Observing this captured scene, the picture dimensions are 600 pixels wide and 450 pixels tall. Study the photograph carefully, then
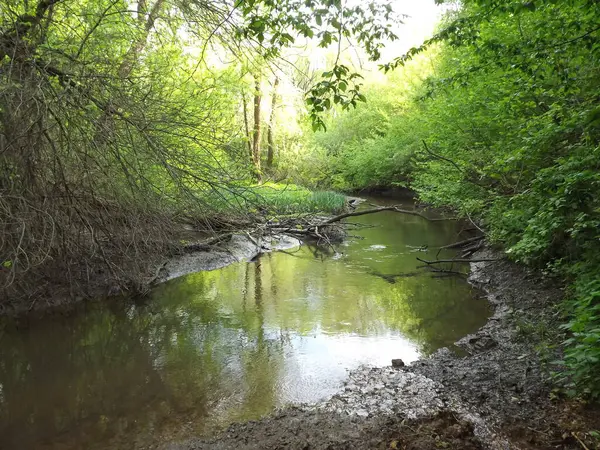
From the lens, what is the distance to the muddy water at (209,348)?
4754 mm

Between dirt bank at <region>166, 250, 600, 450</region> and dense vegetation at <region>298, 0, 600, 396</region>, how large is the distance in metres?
0.44

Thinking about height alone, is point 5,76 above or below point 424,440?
above

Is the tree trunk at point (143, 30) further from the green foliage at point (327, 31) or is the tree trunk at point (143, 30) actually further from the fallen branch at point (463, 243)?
the fallen branch at point (463, 243)

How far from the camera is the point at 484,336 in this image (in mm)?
6352

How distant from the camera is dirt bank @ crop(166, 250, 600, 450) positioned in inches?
142

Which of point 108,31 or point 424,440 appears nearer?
point 424,440

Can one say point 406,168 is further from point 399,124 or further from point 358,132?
point 358,132

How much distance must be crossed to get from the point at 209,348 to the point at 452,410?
12.4 ft

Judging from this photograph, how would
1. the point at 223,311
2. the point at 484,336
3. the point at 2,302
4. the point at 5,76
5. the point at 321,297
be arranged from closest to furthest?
the point at 5,76
the point at 484,336
the point at 2,302
the point at 223,311
the point at 321,297

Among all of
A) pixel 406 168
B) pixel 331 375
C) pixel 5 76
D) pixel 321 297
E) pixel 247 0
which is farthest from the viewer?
pixel 406 168

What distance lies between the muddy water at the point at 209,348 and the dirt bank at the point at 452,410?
52cm

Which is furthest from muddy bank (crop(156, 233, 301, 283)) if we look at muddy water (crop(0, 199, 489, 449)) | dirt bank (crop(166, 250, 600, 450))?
dirt bank (crop(166, 250, 600, 450))

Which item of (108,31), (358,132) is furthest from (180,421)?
A: (358,132)

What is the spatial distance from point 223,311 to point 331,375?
10.9 ft
